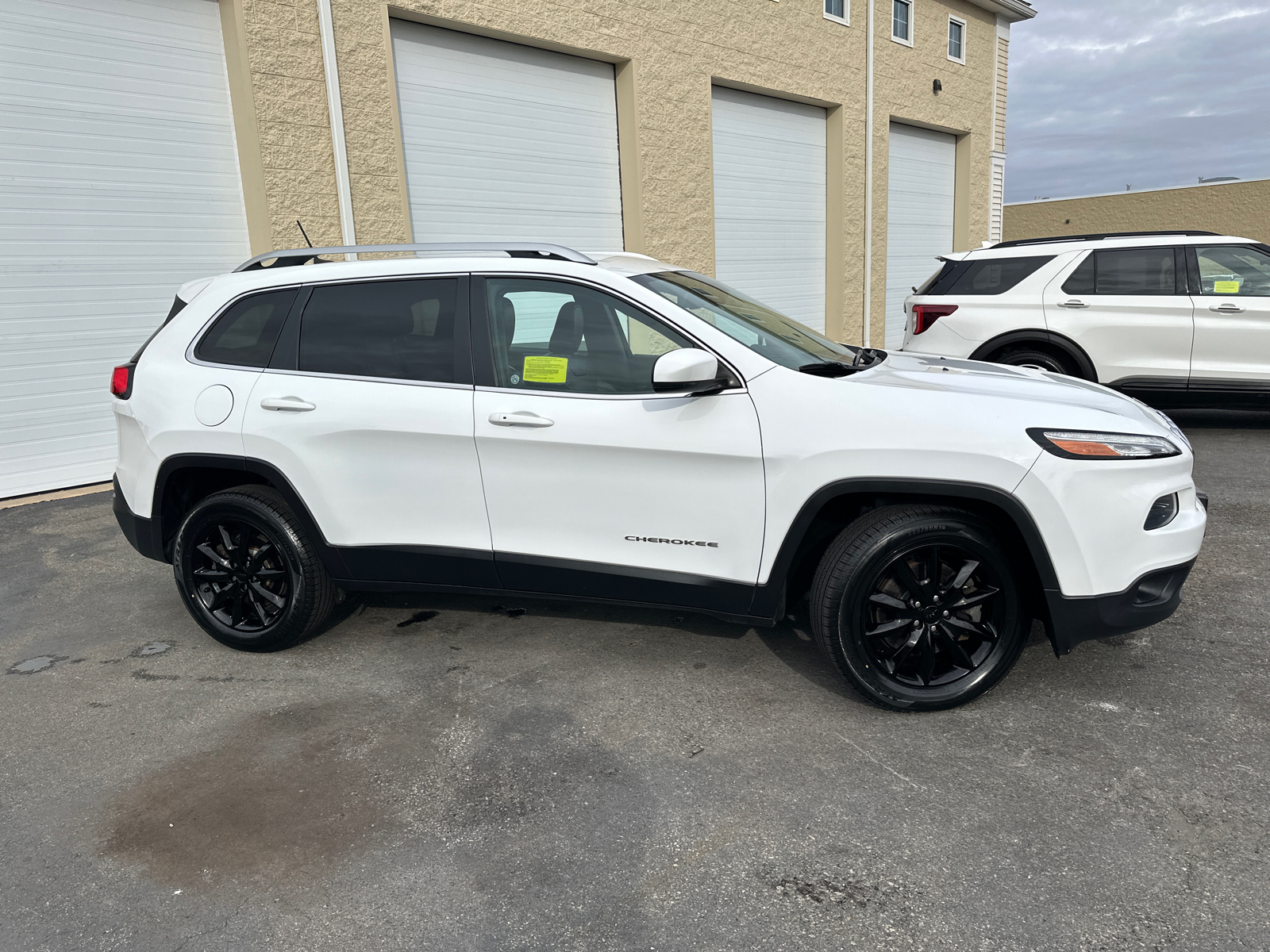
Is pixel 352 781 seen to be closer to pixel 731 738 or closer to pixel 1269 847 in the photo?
pixel 731 738

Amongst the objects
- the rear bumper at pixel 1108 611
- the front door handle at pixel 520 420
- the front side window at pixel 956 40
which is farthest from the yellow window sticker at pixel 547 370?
the front side window at pixel 956 40

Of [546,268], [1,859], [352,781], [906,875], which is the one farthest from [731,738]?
[1,859]

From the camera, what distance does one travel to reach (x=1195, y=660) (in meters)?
3.59

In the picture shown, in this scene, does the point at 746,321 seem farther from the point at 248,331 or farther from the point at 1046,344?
the point at 1046,344

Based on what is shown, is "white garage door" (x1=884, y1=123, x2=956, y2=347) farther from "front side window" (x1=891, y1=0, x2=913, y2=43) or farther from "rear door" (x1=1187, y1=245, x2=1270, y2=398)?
"rear door" (x1=1187, y1=245, x2=1270, y2=398)

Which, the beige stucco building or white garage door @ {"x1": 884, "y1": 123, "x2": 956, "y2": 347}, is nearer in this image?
white garage door @ {"x1": 884, "y1": 123, "x2": 956, "y2": 347}

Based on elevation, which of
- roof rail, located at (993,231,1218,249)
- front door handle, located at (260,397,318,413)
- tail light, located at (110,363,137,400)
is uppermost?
roof rail, located at (993,231,1218,249)

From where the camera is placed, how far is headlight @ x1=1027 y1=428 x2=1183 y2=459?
2.98m

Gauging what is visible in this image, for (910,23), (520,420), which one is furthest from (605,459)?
(910,23)

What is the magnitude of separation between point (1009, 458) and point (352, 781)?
2.49m

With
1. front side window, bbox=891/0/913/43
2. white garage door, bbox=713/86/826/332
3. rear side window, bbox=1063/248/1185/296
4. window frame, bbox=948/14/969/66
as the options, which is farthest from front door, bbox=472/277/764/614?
window frame, bbox=948/14/969/66

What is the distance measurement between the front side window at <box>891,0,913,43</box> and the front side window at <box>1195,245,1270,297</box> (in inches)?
400

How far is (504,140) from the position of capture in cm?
1001

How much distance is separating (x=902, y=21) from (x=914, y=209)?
11.1ft
